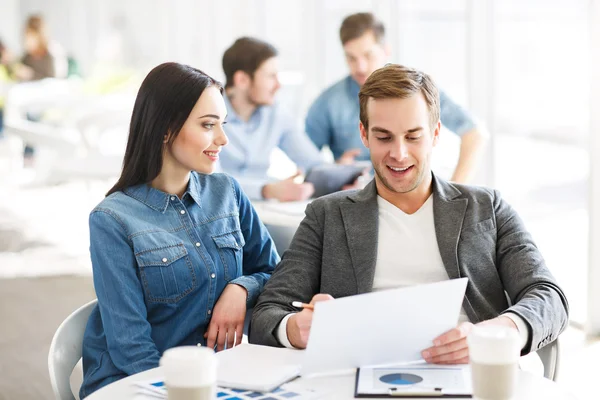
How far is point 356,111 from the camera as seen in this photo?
154 inches

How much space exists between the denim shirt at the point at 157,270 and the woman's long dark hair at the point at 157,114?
0.14 feet

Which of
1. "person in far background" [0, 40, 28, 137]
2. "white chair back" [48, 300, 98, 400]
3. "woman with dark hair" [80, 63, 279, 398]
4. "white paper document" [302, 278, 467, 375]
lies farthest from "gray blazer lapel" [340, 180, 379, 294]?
"person in far background" [0, 40, 28, 137]

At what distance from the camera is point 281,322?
1799 mm

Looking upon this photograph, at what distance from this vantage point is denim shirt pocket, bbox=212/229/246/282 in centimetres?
203

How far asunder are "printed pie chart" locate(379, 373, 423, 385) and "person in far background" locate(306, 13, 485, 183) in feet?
6.39

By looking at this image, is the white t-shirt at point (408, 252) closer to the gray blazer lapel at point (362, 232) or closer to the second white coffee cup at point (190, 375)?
the gray blazer lapel at point (362, 232)

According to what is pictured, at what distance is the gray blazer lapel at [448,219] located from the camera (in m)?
1.91

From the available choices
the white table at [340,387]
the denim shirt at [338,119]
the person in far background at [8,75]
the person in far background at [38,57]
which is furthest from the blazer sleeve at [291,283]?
the person in far background at [38,57]

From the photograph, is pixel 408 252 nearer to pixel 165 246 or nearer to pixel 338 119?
pixel 165 246

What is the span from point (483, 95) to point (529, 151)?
0.37m

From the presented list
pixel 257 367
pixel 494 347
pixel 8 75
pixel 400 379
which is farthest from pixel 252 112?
pixel 8 75

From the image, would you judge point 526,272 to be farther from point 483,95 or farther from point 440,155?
point 440,155

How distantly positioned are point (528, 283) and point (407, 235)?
0.29 m

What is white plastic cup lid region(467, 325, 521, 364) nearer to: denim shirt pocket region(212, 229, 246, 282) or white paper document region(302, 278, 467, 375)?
white paper document region(302, 278, 467, 375)
